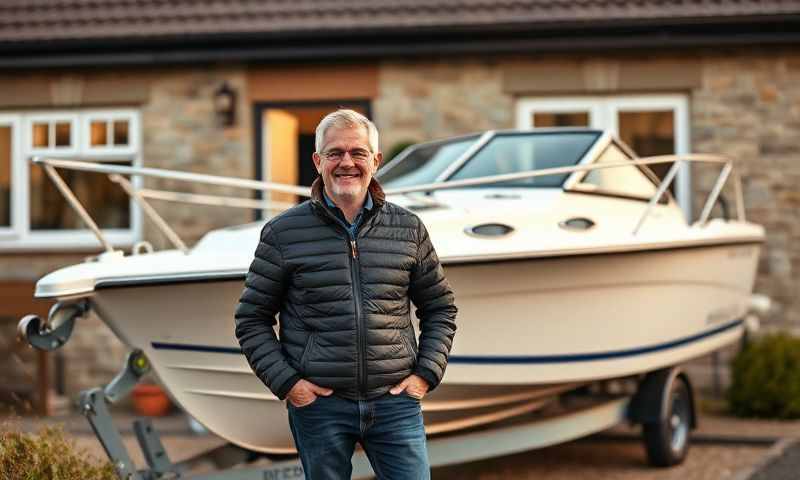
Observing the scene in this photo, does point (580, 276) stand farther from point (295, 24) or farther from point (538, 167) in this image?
point (295, 24)

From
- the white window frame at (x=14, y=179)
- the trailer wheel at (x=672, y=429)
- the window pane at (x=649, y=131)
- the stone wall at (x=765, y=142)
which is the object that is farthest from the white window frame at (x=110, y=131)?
the trailer wheel at (x=672, y=429)

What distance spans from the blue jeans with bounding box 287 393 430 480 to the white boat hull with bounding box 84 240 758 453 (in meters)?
1.70

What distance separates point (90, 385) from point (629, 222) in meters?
5.63

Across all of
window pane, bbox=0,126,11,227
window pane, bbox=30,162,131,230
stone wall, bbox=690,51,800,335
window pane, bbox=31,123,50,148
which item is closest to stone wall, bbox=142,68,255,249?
window pane, bbox=30,162,131,230

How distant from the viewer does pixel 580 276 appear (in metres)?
5.41

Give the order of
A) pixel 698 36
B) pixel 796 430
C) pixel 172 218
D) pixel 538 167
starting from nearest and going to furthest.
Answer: pixel 538 167 < pixel 796 430 < pixel 698 36 < pixel 172 218

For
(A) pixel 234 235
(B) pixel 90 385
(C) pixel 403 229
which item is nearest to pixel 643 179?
(A) pixel 234 235

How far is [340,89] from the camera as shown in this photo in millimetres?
9438

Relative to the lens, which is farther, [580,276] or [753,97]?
[753,97]

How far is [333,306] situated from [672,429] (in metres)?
3.92

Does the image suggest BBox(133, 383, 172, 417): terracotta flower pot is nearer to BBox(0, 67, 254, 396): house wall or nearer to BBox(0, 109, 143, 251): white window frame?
BBox(0, 67, 254, 396): house wall

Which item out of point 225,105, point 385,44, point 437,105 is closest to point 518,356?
point 437,105

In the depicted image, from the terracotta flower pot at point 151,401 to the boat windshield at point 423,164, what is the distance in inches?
137

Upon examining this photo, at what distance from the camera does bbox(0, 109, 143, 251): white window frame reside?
9688mm
